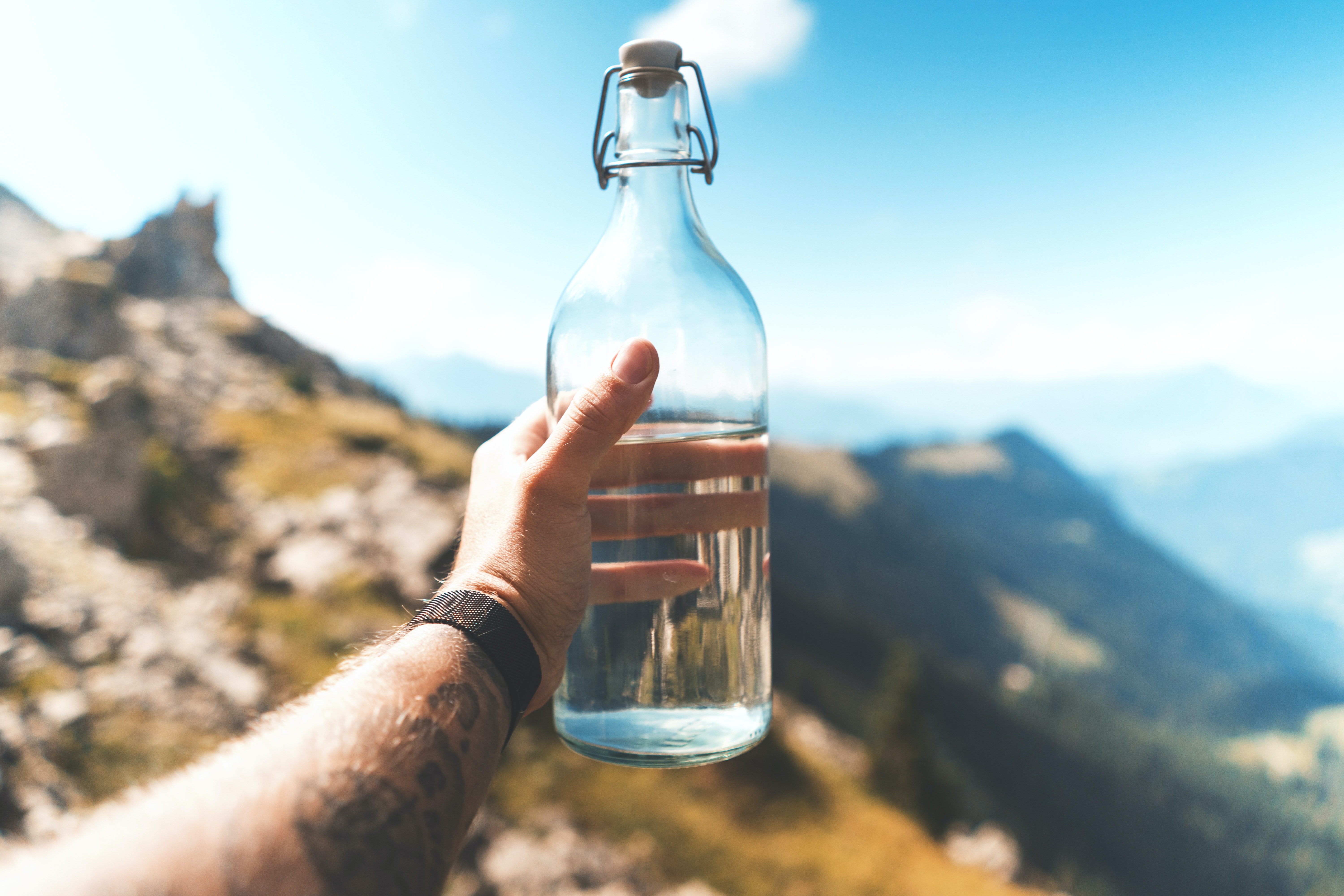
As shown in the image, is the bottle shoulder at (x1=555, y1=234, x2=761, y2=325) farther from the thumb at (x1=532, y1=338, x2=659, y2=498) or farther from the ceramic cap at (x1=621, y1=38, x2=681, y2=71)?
the ceramic cap at (x1=621, y1=38, x2=681, y2=71)

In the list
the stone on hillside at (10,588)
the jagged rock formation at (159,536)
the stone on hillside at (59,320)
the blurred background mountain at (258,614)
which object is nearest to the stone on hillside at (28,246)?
the jagged rock formation at (159,536)

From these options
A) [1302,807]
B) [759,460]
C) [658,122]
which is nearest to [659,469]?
[759,460]

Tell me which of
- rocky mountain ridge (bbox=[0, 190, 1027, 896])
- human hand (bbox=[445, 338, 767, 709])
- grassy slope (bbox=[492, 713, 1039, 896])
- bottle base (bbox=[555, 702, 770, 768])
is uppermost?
human hand (bbox=[445, 338, 767, 709])

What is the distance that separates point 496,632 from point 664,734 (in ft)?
2.28

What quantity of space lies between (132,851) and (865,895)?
17055 mm

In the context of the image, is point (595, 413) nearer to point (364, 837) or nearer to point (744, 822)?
point (364, 837)

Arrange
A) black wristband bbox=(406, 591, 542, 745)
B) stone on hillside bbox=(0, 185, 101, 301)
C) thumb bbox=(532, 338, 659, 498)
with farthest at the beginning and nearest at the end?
stone on hillside bbox=(0, 185, 101, 301) < thumb bbox=(532, 338, 659, 498) < black wristband bbox=(406, 591, 542, 745)

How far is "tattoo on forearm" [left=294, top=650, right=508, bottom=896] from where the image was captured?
1.43 m

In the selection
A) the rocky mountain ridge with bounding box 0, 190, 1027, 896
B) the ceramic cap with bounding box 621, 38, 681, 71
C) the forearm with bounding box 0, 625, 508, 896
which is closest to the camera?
the forearm with bounding box 0, 625, 508, 896

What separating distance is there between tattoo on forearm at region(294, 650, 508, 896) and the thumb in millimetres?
676

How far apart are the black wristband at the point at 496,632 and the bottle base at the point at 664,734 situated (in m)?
0.36

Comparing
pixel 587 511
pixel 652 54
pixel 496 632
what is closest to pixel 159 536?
pixel 587 511

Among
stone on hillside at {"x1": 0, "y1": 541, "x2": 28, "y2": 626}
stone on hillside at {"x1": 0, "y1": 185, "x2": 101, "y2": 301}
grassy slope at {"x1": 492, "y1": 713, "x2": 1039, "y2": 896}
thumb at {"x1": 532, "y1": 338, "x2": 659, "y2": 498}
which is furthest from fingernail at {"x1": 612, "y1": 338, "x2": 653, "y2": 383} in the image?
stone on hillside at {"x1": 0, "y1": 185, "x2": 101, "y2": 301}

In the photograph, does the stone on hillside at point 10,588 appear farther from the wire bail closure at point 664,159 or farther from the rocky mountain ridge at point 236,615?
the wire bail closure at point 664,159
